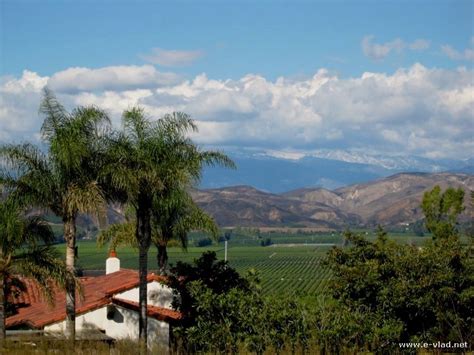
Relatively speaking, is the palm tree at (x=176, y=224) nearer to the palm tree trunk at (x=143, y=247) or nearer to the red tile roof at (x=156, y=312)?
the red tile roof at (x=156, y=312)

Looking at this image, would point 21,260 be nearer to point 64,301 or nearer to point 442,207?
point 64,301

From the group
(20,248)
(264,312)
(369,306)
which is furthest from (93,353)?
(369,306)

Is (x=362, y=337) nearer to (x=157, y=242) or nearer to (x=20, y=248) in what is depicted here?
(x=20, y=248)

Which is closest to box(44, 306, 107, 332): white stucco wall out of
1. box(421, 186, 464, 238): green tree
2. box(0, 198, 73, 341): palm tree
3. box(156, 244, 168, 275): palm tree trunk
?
box(156, 244, 168, 275): palm tree trunk

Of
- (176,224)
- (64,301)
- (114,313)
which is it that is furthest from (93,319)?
(176,224)

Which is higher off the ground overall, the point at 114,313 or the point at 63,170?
the point at 63,170

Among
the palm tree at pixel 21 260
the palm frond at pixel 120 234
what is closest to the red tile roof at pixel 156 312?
the palm frond at pixel 120 234

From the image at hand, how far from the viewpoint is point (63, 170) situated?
22.0m

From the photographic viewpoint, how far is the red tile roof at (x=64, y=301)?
2613 cm

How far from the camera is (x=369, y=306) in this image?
23.6 m

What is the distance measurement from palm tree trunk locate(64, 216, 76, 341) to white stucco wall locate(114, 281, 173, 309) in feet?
23.3

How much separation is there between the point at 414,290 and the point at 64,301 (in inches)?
566

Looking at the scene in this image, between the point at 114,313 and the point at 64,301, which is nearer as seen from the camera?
the point at 114,313

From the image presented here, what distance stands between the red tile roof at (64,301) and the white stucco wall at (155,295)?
283 mm
